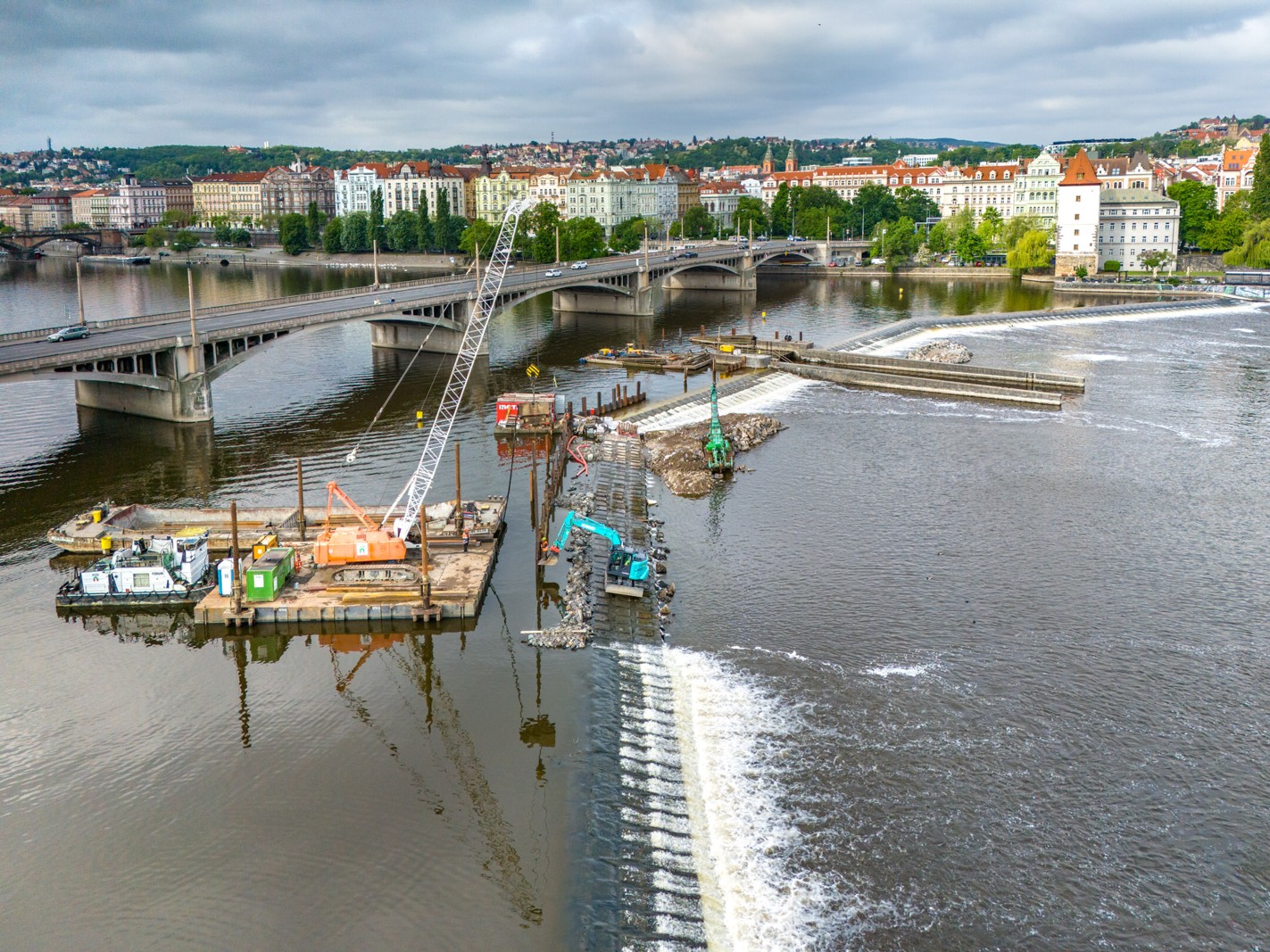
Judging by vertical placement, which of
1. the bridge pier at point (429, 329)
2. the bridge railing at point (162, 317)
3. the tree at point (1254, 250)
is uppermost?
the tree at point (1254, 250)

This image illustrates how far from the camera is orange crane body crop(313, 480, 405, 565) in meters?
37.2

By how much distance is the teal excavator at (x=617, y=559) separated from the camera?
1415 inches

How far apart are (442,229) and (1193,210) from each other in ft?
362

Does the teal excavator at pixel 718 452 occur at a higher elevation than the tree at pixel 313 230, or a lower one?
lower

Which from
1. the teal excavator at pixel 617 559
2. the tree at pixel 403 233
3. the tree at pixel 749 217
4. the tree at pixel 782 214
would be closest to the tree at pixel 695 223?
the tree at pixel 749 217

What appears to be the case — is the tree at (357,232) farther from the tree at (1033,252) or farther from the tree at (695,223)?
the tree at (1033,252)

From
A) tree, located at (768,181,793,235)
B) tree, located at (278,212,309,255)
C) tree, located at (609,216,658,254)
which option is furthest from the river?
tree, located at (278,212,309,255)

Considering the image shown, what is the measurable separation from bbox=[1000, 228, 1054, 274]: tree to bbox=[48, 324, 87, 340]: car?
4668 inches

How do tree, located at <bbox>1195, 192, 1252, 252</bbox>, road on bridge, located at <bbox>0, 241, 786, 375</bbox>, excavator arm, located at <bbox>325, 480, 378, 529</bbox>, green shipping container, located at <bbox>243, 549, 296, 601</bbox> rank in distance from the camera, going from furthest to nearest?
tree, located at <bbox>1195, 192, 1252, 252</bbox>
road on bridge, located at <bbox>0, 241, 786, 375</bbox>
excavator arm, located at <bbox>325, 480, 378, 529</bbox>
green shipping container, located at <bbox>243, 549, 296, 601</bbox>

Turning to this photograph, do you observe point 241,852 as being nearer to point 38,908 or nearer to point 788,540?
point 38,908

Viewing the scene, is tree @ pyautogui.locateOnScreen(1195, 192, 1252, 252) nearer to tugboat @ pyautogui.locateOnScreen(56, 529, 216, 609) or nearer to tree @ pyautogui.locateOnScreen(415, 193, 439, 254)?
tree @ pyautogui.locateOnScreen(415, 193, 439, 254)

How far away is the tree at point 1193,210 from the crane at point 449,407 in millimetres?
106400

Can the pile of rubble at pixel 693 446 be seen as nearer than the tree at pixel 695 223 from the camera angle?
Yes

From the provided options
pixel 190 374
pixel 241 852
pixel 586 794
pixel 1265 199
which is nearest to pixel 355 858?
pixel 241 852
